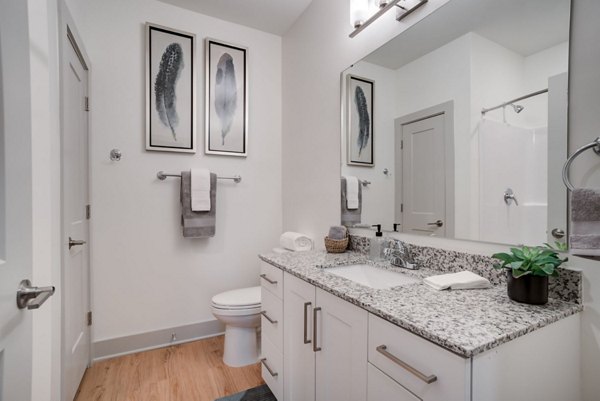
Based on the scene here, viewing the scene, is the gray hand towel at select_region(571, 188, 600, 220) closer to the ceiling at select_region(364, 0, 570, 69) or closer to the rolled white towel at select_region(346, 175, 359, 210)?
the ceiling at select_region(364, 0, 570, 69)

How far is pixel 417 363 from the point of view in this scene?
0.73 metres

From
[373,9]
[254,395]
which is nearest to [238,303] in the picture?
[254,395]

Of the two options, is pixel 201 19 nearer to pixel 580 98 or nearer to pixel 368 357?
pixel 580 98

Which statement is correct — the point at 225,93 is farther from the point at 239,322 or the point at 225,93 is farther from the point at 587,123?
the point at 587,123

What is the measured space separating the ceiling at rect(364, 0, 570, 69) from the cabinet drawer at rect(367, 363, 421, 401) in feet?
3.77

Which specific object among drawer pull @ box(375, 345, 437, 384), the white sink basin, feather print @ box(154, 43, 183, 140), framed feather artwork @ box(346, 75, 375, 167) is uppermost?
feather print @ box(154, 43, 183, 140)

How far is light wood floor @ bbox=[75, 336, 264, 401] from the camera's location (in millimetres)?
1655

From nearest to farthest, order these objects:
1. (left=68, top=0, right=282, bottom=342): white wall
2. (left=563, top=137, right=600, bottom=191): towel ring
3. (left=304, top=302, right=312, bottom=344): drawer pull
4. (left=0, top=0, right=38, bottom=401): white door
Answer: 1. (left=0, top=0, right=38, bottom=401): white door
2. (left=563, top=137, right=600, bottom=191): towel ring
3. (left=304, top=302, right=312, bottom=344): drawer pull
4. (left=68, top=0, right=282, bottom=342): white wall

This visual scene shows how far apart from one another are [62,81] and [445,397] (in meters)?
1.86

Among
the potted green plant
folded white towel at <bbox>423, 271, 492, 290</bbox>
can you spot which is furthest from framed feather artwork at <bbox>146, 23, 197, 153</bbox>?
the potted green plant

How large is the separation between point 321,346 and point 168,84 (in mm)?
2078

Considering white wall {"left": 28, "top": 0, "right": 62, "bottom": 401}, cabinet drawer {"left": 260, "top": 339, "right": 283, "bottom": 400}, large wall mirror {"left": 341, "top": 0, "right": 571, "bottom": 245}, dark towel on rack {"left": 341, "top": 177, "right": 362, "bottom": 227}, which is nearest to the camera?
large wall mirror {"left": 341, "top": 0, "right": 571, "bottom": 245}

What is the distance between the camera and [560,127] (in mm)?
934

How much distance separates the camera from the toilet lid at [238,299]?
6.16 ft
